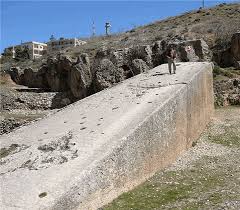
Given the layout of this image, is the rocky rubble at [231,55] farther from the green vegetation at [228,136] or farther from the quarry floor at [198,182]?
the quarry floor at [198,182]

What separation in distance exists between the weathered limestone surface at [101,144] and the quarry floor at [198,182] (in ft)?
0.98

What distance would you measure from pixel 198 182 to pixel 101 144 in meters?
2.48

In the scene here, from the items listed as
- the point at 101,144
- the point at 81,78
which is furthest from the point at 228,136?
the point at 81,78

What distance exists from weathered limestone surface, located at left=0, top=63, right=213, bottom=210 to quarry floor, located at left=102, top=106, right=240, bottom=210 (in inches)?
11.7

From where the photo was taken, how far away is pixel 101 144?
1109 cm

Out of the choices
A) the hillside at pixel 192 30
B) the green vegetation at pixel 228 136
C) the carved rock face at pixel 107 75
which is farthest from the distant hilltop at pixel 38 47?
Answer: the green vegetation at pixel 228 136

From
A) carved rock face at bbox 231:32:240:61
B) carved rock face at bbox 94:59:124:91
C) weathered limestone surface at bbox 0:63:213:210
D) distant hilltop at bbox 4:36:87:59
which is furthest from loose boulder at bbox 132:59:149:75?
distant hilltop at bbox 4:36:87:59

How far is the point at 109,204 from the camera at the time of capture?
9.97 meters

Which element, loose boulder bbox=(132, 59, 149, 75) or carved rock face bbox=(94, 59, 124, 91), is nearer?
loose boulder bbox=(132, 59, 149, 75)

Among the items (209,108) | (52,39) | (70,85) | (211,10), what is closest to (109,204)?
(209,108)

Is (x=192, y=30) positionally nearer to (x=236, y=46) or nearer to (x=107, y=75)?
(x=107, y=75)

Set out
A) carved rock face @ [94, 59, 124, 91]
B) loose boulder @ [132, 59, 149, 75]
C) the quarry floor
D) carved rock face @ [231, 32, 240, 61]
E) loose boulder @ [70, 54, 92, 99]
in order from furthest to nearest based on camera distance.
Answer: loose boulder @ [70, 54, 92, 99], carved rock face @ [94, 59, 124, 91], loose boulder @ [132, 59, 149, 75], carved rock face @ [231, 32, 240, 61], the quarry floor

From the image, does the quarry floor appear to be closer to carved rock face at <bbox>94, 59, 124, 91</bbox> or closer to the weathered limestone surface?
the weathered limestone surface

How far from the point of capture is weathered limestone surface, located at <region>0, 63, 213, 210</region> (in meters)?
9.38
